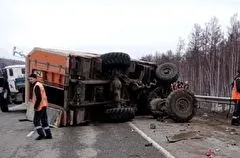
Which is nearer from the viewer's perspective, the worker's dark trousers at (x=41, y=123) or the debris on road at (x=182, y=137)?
the debris on road at (x=182, y=137)

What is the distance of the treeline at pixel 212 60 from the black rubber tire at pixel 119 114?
19072 mm

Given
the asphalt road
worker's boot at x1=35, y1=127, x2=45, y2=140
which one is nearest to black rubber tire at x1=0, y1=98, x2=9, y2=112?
the asphalt road

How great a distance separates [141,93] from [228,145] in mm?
7802

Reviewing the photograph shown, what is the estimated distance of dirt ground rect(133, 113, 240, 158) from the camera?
36.8 feet

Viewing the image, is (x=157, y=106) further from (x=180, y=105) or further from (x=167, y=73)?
(x=167, y=73)

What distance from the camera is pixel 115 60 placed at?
59.5 ft

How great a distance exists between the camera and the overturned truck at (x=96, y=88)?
660 inches

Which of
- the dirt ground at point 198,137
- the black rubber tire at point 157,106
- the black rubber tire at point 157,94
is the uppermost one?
the black rubber tire at point 157,94

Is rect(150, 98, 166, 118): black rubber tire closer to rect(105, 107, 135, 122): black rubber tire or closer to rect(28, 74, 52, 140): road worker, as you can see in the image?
rect(105, 107, 135, 122): black rubber tire

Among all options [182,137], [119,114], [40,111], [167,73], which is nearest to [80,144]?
[40,111]

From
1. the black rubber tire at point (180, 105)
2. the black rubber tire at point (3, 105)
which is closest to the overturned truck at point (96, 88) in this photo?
the black rubber tire at point (180, 105)

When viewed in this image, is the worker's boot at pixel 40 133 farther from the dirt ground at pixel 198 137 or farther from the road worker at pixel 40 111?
the dirt ground at pixel 198 137

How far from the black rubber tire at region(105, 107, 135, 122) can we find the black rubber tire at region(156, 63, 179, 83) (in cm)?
308

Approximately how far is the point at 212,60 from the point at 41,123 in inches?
1198
